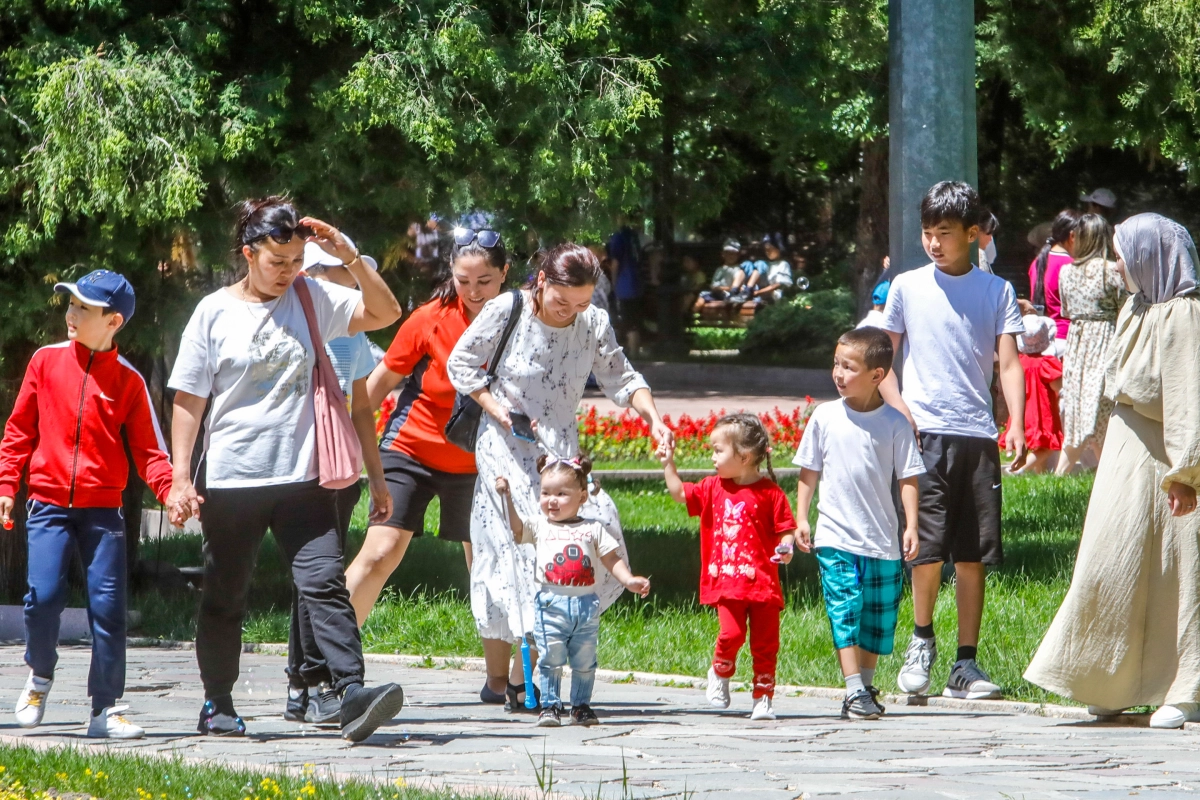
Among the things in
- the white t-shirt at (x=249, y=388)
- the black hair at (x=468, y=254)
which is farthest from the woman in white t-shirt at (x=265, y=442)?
the black hair at (x=468, y=254)

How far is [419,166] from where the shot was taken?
320 inches

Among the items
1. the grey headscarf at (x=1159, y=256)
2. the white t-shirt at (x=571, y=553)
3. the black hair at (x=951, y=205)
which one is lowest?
the white t-shirt at (x=571, y=553)

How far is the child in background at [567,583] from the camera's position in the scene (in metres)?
5.88

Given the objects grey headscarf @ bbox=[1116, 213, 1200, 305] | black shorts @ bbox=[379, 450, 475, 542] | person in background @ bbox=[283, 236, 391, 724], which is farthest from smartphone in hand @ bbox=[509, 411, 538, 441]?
grey headscarf @ bbox=[1116, 213, 1200, 305]

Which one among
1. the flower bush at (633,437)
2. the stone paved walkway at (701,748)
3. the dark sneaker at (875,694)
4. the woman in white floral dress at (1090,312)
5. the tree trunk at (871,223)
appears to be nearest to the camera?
the stone paved walkway at (701,748)

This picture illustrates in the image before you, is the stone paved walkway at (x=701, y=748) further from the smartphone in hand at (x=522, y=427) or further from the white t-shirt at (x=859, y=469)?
the smartphone in hand at (x=522, y=427)

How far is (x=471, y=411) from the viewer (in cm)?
617

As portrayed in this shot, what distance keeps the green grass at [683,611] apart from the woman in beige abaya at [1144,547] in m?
0.59

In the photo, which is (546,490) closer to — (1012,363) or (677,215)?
(1012,363)

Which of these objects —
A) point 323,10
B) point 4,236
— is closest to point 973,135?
point 323,10

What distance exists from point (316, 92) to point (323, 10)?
0.42m

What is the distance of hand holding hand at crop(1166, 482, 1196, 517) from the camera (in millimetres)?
5840

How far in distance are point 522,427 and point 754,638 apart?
1.18 meters

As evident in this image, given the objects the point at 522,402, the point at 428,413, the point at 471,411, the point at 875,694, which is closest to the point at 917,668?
the point at 875,694
